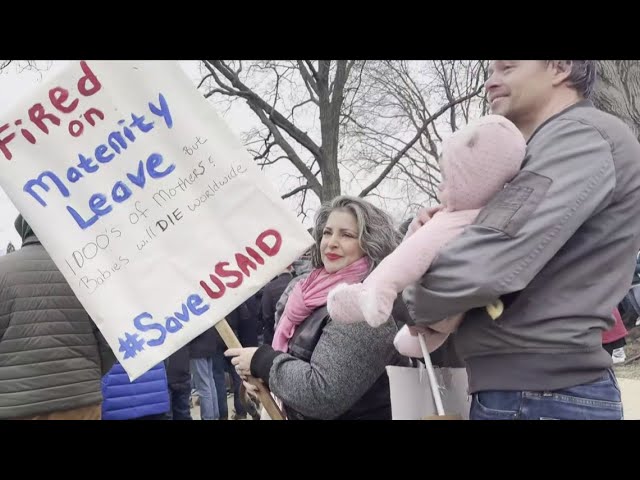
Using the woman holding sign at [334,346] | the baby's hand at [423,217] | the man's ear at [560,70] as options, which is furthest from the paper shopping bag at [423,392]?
the man's ear at [560,70]

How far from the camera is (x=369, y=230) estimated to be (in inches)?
104

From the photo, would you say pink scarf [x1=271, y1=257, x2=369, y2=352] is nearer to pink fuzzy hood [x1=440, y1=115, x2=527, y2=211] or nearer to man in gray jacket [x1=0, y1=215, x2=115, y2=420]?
pink fuzzy hood [x1=440, y1=115, x2=527, y2=211]

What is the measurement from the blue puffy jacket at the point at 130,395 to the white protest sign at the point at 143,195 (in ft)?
7.41

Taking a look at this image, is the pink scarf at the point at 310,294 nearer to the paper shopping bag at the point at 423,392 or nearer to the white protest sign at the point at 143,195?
the white protest sign at the point at 143,195

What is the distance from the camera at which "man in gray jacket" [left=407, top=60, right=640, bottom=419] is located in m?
1.52

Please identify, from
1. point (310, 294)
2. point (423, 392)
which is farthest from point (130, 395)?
point (423, 392)

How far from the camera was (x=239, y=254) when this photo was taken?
7.32 feet

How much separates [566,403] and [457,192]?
575 millimetres

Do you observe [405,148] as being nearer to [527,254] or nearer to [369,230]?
[369,230]

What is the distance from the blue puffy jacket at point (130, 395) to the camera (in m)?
4.30

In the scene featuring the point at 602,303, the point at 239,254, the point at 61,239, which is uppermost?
the point at 61,239

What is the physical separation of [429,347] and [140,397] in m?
2.91
